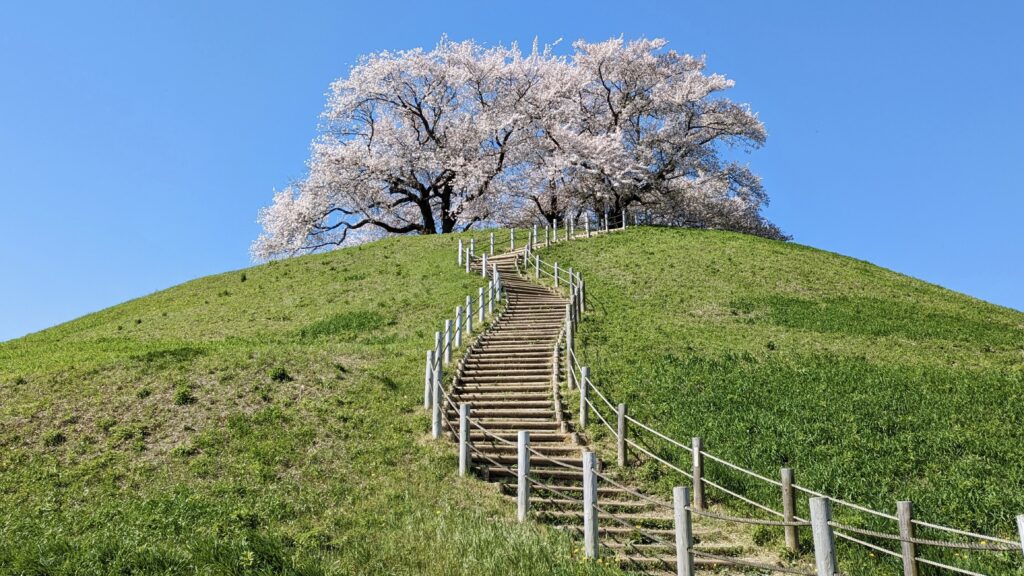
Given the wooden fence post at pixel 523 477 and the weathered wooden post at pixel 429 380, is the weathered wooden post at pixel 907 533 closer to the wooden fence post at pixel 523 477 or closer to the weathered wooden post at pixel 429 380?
the wooden fence post at pixel 523 477

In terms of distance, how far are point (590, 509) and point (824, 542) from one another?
3752mm

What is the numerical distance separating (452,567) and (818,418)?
932cm

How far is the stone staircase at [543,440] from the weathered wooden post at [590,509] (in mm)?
259

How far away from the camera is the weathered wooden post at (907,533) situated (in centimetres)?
770

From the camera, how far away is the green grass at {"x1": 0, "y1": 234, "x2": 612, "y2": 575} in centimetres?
930

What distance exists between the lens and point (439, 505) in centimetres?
1199

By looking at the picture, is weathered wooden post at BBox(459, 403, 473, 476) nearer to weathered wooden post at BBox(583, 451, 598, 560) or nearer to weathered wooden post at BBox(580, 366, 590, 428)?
weathered wooden post at BBox(580, 366, 590, 428)

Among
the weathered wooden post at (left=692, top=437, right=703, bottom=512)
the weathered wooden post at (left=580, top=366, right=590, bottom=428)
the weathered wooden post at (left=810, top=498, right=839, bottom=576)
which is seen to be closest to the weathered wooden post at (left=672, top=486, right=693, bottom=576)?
the weathered wooden post at (left=810, top=498, right=839, bottom=576)

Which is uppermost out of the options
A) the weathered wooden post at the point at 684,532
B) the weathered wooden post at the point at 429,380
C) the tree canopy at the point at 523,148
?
the tree canopy at the point at 523,148

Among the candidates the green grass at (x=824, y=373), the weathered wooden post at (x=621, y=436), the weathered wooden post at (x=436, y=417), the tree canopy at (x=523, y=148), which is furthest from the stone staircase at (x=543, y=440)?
the tree canopy at (x=523, y=148)

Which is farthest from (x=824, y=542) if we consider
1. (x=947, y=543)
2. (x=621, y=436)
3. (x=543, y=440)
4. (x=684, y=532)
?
(x=543, y=440)

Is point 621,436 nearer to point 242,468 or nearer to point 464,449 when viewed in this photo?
point 464,449

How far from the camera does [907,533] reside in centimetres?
778

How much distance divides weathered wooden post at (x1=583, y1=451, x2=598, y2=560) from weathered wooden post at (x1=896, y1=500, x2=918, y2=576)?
12.8 ft
